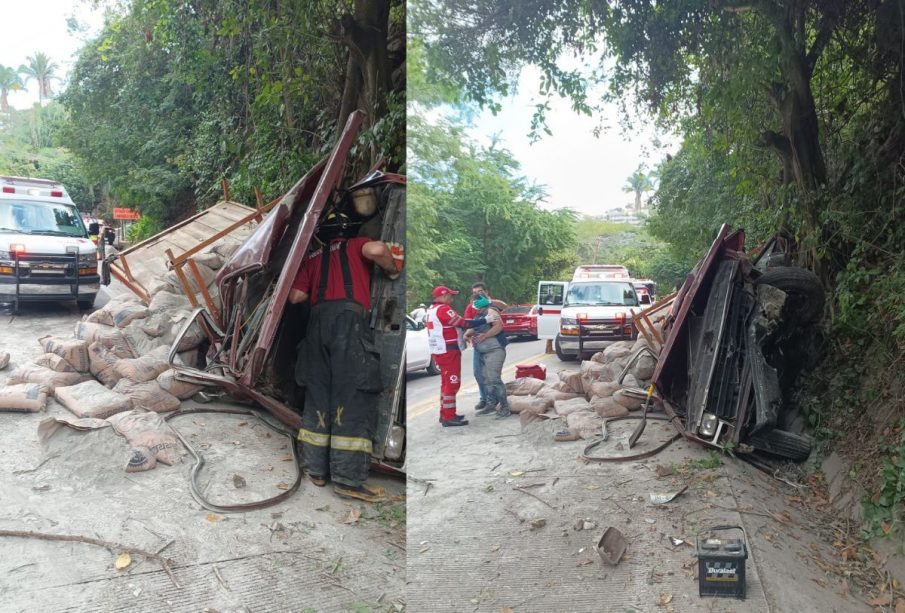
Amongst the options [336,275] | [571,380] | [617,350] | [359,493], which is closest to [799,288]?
[617,350]

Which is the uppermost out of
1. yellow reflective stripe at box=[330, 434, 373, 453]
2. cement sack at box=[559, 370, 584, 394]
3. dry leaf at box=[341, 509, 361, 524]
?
cement sack at box=[559, 370, 584, 394]

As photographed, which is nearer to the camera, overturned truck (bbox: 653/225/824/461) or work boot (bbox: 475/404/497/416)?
work boot (bbox: 475/404/497/416)

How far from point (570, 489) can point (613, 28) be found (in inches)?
71.7

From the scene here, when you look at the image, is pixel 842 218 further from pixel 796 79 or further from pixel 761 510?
pixel 761 510

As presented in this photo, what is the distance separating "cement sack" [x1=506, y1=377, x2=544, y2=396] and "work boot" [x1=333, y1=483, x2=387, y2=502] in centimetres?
98

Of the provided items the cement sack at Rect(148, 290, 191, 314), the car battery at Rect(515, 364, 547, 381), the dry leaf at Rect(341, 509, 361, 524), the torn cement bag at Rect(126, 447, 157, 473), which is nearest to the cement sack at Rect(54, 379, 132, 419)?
the torn cement bag at Rect(126, 447, 157, 473)

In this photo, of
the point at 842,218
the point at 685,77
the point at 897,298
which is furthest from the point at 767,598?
the point at 685,77

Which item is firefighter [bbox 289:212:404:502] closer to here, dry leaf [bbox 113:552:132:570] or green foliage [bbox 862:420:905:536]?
dry leaf [bbox 113:552:132:570]

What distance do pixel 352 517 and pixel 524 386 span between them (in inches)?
42.6

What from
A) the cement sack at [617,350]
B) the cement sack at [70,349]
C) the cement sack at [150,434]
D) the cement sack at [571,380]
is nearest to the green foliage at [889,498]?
the cement sack at [617,350]

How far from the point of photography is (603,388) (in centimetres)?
292

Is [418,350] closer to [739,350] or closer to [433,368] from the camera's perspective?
[433,368]

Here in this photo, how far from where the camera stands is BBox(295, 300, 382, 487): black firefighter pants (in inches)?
127

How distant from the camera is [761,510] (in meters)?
2.50
